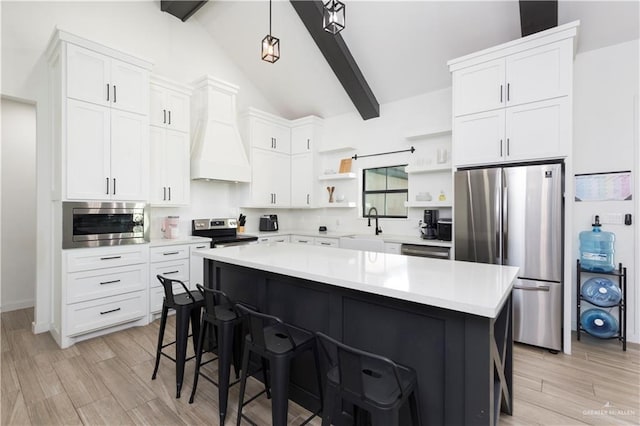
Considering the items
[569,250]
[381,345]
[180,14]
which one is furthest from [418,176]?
[180,14]

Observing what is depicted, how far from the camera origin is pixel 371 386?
1234 mm

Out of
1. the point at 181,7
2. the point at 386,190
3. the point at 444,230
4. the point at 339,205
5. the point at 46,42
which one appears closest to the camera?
the point at 46,42

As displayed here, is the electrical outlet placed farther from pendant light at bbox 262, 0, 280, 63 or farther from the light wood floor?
pendant light at bbox 262, 0, 280, 63

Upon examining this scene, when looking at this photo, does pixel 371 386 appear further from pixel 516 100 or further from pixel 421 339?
pixel 516 100

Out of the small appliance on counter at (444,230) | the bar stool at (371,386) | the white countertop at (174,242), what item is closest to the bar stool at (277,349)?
the bar stool at (371,386)

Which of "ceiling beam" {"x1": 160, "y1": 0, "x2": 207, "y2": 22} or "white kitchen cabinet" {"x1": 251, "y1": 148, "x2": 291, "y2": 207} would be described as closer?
"ceiling beam" {"x1": 160, "y1": 0, "x2": 207, "y2": 22}

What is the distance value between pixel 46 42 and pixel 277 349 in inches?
166

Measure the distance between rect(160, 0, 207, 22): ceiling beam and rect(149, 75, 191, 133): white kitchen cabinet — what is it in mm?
1233

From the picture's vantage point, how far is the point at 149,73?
340 cm

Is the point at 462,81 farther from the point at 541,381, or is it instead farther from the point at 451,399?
the point at 451,399

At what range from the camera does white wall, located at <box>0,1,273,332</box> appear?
3.14 metres

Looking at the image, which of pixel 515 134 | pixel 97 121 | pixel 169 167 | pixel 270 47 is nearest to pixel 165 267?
pixel 169 167

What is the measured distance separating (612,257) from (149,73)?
5277 millimetres
